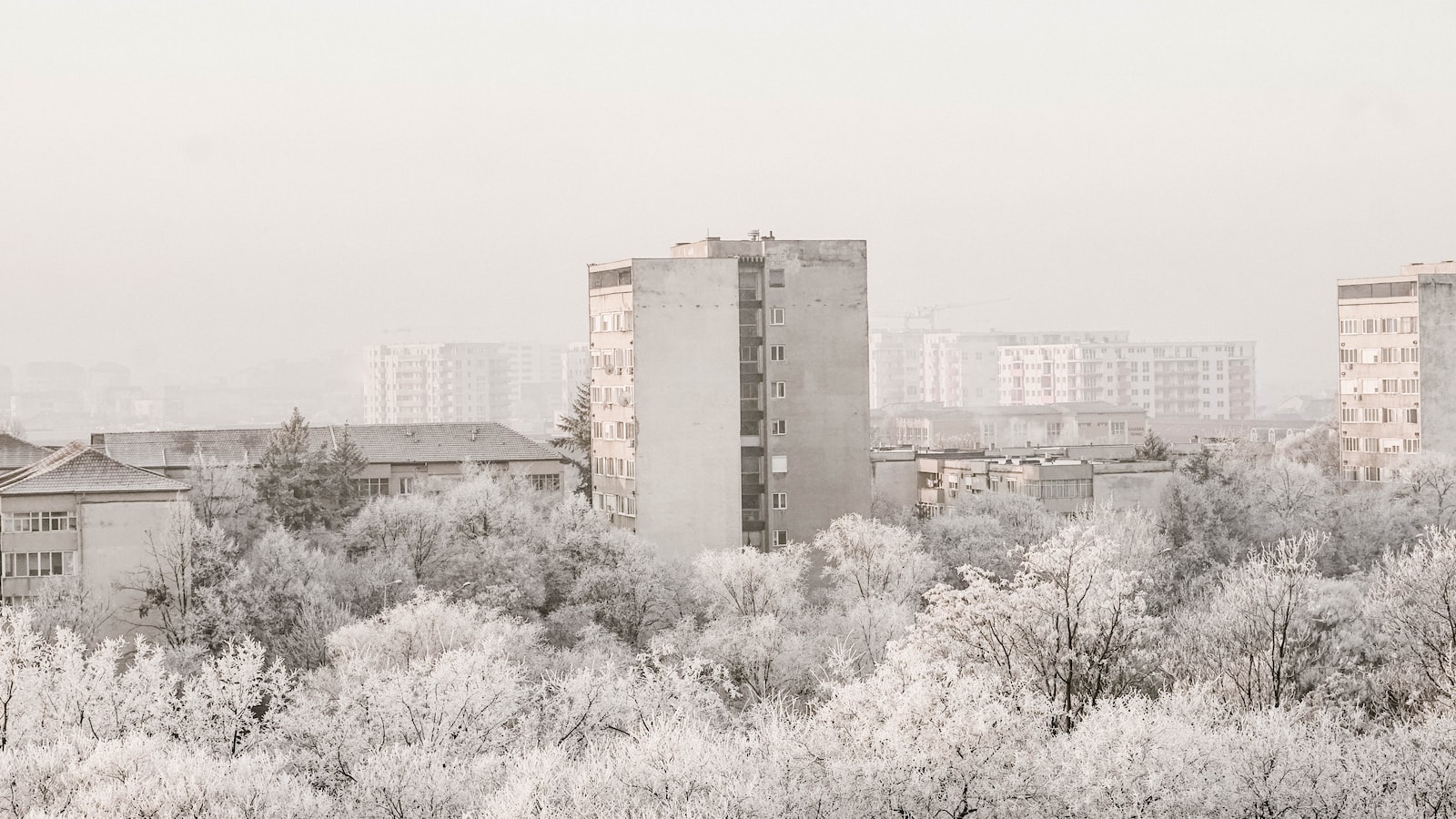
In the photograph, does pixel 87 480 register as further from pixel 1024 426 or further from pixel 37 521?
pixel 1024 426

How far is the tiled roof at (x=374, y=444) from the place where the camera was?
74.7 m

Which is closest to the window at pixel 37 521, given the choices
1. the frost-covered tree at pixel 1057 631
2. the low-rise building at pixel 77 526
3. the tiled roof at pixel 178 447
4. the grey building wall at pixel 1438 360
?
the low-rise building at pixel 77 526

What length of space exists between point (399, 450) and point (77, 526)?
2591 cm

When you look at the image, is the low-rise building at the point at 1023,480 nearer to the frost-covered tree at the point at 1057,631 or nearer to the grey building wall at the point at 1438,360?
the grey building wall at the point at 1438,360

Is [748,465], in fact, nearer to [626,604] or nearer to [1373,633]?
[626,604]

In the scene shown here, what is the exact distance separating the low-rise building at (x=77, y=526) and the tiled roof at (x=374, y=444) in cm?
1988

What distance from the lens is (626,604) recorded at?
54.6 m

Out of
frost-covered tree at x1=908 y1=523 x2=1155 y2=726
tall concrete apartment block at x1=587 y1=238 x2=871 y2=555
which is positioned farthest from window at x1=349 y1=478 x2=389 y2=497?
frost-covered tree at x1=908 y1=523 x2=1155 y2=726

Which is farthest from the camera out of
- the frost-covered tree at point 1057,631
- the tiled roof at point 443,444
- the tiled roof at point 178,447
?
the tiled roof at point 443,444

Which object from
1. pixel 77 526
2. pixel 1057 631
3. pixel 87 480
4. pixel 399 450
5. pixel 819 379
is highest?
pixel 819 379

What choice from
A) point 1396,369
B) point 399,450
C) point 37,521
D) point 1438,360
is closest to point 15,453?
point 399,450

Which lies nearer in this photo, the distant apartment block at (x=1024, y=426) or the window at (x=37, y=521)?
the window at (x=37, y=521)

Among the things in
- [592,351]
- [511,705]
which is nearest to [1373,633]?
[511,705]

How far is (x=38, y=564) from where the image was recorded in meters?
52.4
